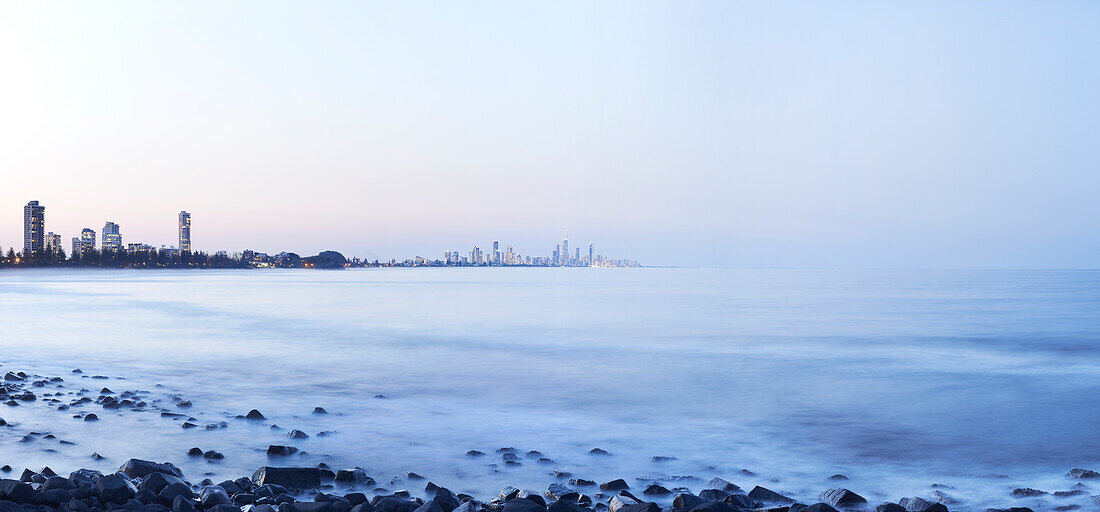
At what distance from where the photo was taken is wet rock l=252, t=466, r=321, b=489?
7164 millimetres

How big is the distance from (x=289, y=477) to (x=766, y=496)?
4520 mm

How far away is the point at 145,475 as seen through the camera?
705 centimetres

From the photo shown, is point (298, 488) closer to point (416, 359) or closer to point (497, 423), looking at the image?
point (497, 423)

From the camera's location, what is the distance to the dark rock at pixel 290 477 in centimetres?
716

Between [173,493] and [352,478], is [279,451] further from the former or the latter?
[173,493]

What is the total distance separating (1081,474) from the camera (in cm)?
819

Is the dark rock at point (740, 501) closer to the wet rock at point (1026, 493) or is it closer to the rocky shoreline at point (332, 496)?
the rocky shoreline at point (332, 496)

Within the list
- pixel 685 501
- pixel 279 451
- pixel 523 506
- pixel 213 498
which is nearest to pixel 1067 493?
pixel 685 501

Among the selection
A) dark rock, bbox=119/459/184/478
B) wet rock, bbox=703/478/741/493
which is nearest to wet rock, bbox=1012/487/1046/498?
wet rock, bbox=703/478/741/493

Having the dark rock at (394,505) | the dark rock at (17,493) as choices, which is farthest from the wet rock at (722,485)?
the dark rock at (17,493)

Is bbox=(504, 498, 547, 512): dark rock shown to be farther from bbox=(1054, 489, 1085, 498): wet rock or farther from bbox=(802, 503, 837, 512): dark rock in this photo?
bbox=(1054, 489, 1085, 498): wet rock

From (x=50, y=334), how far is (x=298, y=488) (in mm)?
22461

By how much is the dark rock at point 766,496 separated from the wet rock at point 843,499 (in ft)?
1.22

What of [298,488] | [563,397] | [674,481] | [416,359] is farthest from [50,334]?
[674,481]
